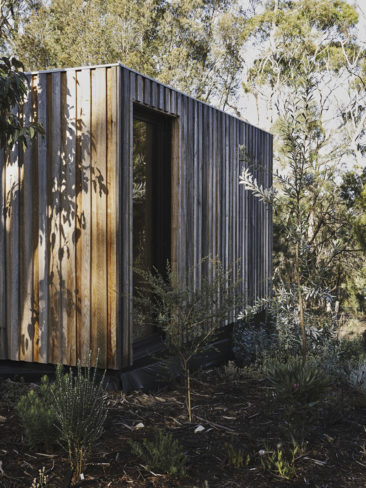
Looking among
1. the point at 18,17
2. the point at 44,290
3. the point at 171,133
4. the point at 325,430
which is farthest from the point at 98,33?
the point at 325,430

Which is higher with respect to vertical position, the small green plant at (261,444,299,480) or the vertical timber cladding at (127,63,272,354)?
the vertical timber cladding at (127,63,272,354)

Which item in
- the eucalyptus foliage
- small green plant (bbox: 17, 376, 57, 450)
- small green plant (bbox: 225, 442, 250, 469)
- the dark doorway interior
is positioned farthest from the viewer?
the dark doorway interior

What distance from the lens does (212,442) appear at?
3.64 metres

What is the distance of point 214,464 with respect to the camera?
3.29m

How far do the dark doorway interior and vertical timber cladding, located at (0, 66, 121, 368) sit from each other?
61 centimetres

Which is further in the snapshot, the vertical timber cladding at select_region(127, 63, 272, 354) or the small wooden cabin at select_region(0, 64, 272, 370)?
the vertical timber cladding at select_region(127, 63, 272, 354)

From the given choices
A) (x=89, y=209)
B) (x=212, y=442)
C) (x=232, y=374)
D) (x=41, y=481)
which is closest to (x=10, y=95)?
(x=89, y=209)

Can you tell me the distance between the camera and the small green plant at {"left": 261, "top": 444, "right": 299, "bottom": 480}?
3.10 metres

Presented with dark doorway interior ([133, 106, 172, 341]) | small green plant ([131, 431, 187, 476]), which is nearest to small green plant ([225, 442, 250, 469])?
small green plant ([131, 431, 187, 476])

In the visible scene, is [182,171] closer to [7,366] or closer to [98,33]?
[7,366]

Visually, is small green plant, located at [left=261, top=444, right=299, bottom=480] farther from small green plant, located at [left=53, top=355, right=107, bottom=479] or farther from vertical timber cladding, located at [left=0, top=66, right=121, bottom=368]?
vertical timber cladding, located at [left=0, top=66, right=121, bottom=368]

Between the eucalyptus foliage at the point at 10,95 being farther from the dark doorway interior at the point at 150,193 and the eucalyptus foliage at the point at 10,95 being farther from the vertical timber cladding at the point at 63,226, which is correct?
the dark doorway interior at the point at 150,193

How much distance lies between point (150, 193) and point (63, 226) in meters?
1.08

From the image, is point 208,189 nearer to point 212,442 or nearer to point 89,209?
point 89,209
